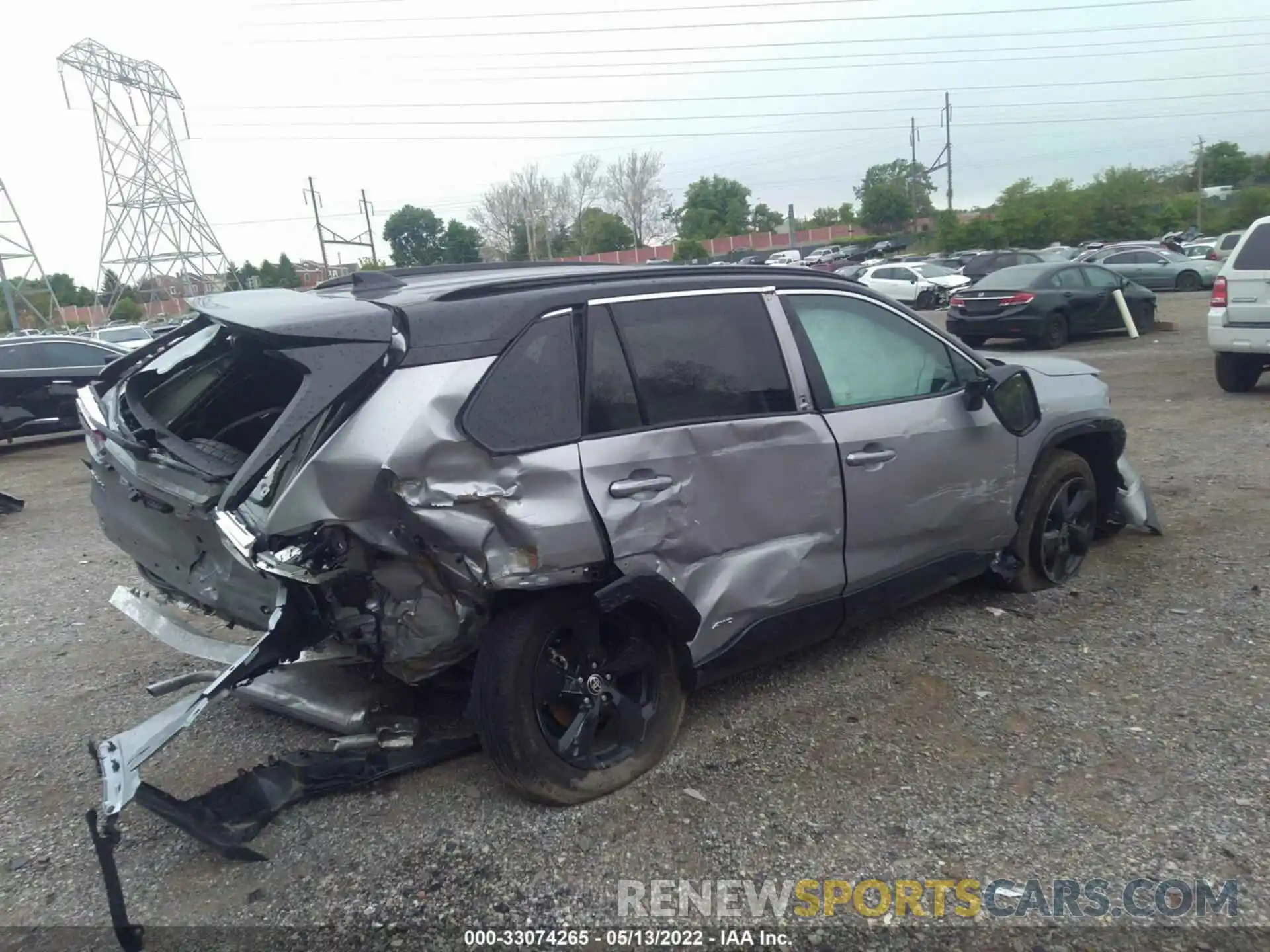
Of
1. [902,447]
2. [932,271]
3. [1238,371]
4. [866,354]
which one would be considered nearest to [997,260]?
[932,271]

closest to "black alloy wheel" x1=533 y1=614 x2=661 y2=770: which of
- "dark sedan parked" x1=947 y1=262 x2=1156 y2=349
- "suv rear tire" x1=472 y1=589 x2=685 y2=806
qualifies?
"suv rear tire" x1=472 y1=589 x2=685 y2=806

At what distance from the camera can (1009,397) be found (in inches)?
180

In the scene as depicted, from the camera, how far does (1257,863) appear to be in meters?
2.89

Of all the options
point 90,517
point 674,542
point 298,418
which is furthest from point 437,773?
point 90,517

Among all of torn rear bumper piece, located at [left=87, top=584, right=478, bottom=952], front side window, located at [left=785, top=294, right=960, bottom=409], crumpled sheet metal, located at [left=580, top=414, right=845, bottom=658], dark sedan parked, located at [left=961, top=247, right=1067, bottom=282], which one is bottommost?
dark sedan parked, located at [left=961, top=247, right=1067, bottom=282]

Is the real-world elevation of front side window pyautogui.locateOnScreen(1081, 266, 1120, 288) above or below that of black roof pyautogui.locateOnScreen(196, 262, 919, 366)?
below

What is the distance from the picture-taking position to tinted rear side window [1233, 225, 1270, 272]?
386 inches

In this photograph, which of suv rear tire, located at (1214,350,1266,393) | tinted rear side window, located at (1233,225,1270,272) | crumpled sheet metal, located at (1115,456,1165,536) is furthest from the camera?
suv rear tire, located at (1214,350,1266,393)

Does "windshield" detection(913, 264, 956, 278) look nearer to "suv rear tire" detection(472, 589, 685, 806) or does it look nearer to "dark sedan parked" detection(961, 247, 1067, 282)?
"dark sedan parked" detection(961, 247, 1067, 282)

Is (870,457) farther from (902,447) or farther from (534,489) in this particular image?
(534,489)

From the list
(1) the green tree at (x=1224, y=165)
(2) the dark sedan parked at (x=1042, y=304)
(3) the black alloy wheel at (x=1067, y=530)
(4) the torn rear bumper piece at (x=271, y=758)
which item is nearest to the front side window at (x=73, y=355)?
(4) the torn rear bumper piece at (x=271, y=758)

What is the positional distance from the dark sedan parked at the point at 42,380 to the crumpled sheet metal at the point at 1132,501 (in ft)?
41.5

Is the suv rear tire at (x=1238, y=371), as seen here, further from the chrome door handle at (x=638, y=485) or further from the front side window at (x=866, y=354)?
the chrome door handle at (x=638, y=485)

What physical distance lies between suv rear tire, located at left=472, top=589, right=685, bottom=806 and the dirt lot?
135 mm
